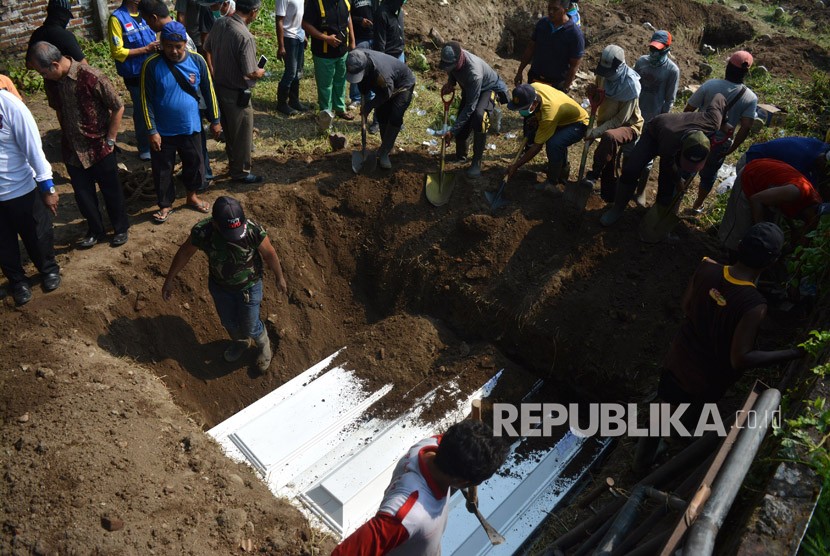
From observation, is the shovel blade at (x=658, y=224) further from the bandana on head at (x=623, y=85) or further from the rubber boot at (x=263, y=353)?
the rubber boot at (x=263, y=353)

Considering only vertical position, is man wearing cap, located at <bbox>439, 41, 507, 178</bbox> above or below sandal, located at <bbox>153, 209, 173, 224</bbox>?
above

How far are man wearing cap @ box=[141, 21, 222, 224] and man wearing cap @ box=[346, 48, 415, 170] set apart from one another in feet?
4.41

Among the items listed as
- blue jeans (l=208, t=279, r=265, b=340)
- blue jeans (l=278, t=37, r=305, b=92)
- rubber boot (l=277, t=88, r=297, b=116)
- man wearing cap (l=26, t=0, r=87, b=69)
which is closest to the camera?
blue jeans (l=208, t=279, r=265, b=340)

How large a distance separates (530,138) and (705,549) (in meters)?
4.78

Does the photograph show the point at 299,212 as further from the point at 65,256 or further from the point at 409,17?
the point at 409,17

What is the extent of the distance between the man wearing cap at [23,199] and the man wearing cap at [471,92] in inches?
138

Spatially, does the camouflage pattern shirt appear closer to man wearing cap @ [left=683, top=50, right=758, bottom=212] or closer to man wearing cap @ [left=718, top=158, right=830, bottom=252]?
man wearing cap @ [left=718, top=158, right=830, bottom=252]

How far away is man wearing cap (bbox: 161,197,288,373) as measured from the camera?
4.55 m

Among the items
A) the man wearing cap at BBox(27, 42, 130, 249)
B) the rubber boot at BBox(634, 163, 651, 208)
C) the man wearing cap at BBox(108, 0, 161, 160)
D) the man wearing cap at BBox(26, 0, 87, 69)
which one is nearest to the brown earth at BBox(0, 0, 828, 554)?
the rubber boot at BBox(634, 163, 651, 208)

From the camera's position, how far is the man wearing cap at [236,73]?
6.01m

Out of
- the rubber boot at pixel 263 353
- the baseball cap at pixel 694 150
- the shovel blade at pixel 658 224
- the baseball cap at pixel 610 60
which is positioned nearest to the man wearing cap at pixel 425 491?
the rubber boot at pixel 263 353

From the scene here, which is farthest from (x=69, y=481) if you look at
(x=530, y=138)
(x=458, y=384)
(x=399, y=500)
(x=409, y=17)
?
(x=409, y=17)

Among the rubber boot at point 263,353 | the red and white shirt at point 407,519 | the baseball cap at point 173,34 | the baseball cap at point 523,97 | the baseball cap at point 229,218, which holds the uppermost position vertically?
the baseball cap at point 173,34

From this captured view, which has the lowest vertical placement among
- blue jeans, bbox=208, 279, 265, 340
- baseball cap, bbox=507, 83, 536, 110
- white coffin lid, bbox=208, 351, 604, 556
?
white coffin lid, bbox=208, 351, 604, 556
